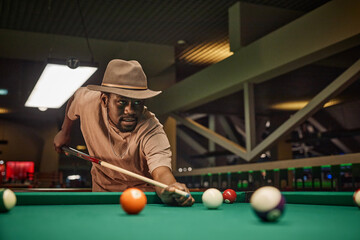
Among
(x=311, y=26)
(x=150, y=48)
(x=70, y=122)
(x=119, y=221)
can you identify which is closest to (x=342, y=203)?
(x=119, y=221)

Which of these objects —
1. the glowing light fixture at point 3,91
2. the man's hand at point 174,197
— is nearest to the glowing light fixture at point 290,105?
the glowing light fixture at point 3,91

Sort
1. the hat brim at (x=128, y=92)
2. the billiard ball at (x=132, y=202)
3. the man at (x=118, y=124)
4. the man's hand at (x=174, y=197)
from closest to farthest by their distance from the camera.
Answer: the billiard ball at (x=132, y=202) → the man's hand at (x=174, y=197) → the hat brim at (x=128, y=92) → the man at (x=118, y=124)

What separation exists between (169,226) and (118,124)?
2178mm

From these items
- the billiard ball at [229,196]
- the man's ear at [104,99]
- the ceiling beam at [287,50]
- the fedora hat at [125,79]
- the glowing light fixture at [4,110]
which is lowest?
the billiard ball at [229,196]

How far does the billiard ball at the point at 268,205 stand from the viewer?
4.93ft

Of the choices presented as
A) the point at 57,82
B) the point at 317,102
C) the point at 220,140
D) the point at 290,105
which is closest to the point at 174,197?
the point at 57,82

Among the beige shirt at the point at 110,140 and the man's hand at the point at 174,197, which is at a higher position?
the beige shirt at the point at 110,140

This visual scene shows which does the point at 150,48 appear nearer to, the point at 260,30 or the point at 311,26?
the point at 260,30

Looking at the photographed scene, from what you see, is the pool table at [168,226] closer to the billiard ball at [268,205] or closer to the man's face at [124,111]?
the billiard ball at [268,205]

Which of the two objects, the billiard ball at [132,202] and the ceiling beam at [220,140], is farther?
the ceiling beam at [220,140]

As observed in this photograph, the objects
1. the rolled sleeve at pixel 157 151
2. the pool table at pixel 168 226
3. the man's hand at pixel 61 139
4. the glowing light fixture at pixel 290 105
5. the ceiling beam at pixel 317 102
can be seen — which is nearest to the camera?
the pool table at pixel 168 226

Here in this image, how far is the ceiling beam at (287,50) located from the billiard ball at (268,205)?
3.98 meters

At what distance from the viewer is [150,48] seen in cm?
897

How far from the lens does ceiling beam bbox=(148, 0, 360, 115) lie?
16.9 feet
